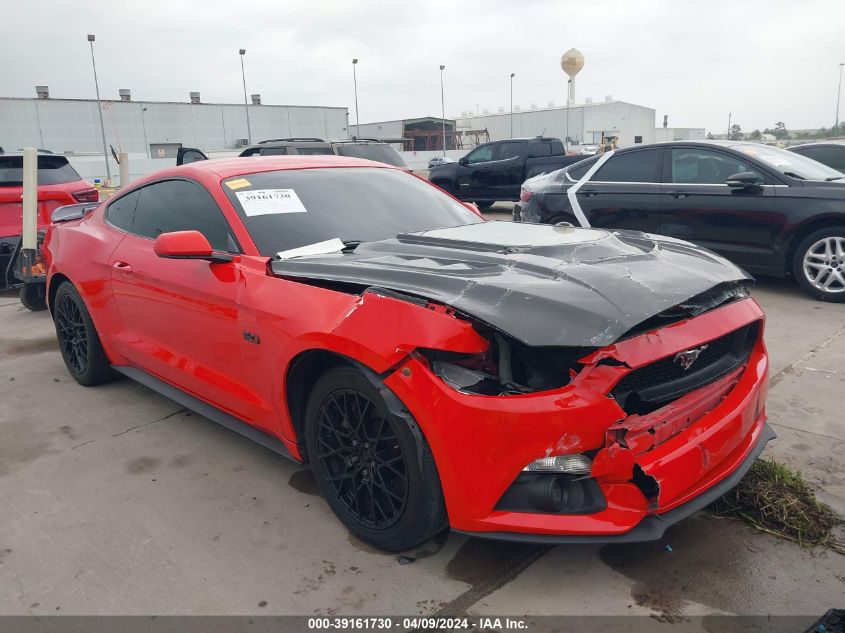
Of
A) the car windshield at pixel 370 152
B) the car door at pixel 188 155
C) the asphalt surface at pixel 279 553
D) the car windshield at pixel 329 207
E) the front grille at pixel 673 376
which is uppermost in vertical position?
the car door at pixel 188 155

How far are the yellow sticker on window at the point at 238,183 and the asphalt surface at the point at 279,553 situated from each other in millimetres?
1388

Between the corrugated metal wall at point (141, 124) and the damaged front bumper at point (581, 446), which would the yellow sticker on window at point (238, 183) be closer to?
the damaged front bumper at point (581, 446)

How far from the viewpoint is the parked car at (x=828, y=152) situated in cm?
1001

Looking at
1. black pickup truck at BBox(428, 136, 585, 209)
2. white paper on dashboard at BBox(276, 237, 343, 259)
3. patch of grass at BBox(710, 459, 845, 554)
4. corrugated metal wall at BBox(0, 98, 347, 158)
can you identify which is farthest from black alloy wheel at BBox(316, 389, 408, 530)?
corrugated metal wall at BBox(0, 98, 347, 158)

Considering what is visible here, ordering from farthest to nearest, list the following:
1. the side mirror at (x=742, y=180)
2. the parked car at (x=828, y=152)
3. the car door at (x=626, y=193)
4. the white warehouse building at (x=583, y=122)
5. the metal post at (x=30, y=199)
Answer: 1. the white warehouse building at (x=583, y=122)
2. the parked car at (x=828, y=152)
3. the car door at (x=626, y=193)
4. the metal post at (x=30, y=199)
5. the side mirror at (x=742, y=180)

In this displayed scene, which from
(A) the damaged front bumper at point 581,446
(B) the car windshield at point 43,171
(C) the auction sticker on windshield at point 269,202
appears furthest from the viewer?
(B) the car windshield at point 43,171

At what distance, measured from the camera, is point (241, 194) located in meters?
3.28

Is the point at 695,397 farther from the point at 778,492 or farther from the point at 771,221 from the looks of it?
the point at 771,221

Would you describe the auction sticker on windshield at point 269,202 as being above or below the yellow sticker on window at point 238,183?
below

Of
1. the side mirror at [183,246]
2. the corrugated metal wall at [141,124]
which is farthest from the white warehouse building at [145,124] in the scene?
the side mirror at [183,246]

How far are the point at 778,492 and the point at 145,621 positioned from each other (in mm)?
2478

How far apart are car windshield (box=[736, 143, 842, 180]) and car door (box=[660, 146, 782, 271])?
14 centimetres

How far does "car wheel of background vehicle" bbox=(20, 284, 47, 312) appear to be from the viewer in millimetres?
6832

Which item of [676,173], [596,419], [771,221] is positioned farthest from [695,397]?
[676,173]
